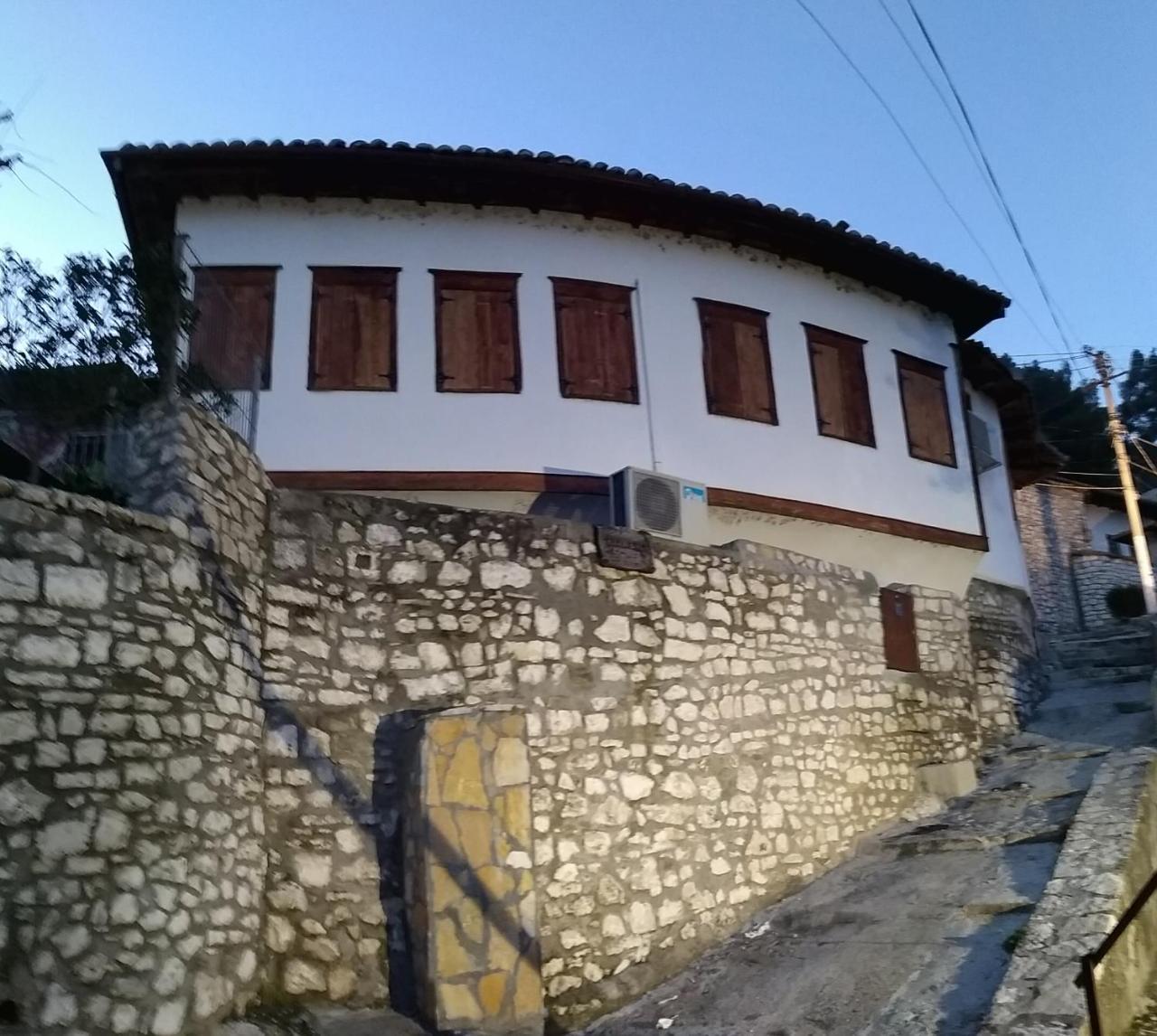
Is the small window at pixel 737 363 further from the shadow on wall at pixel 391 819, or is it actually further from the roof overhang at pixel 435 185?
the shadow on wall at pixel 391 819

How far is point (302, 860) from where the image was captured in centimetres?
604

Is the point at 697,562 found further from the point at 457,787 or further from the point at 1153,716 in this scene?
the point at 1153,716

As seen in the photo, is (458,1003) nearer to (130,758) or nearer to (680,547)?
(130,758)

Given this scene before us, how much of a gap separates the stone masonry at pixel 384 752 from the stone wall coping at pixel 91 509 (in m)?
0.02

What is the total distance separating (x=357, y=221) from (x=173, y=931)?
22.6 ft

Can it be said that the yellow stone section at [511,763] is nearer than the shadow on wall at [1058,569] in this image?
Yes

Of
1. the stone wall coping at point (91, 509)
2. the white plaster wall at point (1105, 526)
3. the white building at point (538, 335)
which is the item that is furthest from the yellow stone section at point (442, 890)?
the white plaster wall at point (1105, 526)

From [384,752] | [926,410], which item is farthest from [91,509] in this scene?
[926,410]

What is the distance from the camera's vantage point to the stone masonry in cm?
466

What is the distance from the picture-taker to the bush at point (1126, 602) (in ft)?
64.0

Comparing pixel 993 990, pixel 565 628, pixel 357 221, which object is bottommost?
pixel 993 990

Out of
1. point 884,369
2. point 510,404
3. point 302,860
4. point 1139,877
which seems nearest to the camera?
point 302,860

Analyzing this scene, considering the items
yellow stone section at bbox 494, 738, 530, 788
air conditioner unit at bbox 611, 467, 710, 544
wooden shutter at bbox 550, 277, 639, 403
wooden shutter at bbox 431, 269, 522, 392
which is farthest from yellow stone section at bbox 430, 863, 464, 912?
wooden shutter at bbox 550, 277, 639, 403

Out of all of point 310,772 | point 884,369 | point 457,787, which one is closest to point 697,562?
point 457,787
